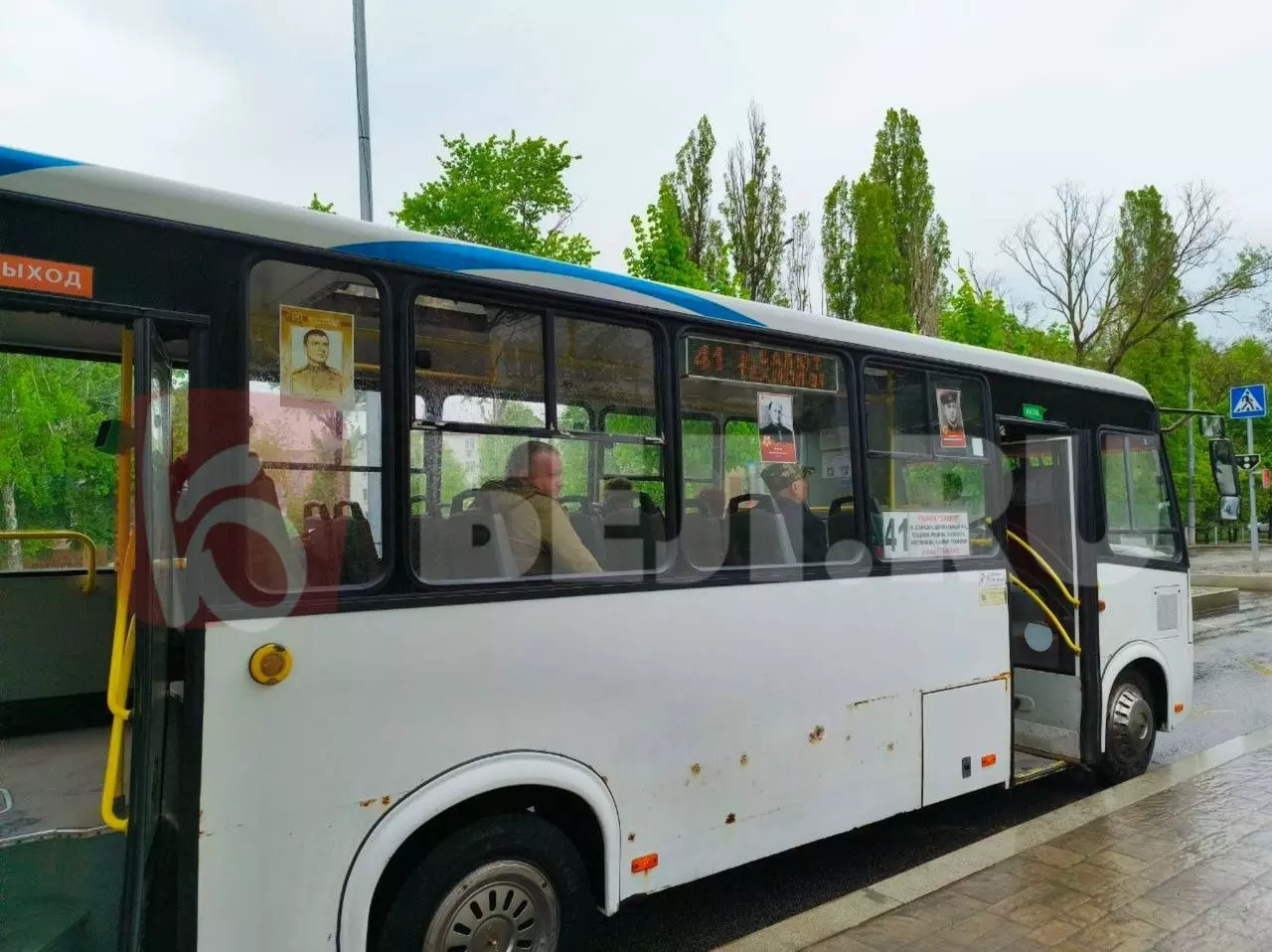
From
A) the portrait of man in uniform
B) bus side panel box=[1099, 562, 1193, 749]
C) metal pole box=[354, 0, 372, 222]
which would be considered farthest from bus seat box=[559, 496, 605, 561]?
metal pole box=[354, 0, 372, 222]

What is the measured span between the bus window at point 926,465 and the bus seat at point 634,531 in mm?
1357

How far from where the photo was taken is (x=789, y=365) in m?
4.30

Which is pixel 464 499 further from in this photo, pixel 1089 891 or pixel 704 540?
pixel 1089 891

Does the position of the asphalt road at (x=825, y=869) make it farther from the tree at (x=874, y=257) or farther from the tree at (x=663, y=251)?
the tree at (x=874, y=257)

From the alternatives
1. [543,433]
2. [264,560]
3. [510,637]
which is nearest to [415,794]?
[510,637]

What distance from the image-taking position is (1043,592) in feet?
19.4

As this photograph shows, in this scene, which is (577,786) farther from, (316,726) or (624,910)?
(624,910)

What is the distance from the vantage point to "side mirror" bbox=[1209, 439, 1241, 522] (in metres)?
6.24

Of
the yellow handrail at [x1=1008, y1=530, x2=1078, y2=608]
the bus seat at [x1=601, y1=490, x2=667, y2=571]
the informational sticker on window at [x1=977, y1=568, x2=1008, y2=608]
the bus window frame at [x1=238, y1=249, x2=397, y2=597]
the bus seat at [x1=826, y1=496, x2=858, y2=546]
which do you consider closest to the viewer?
the bus window frame at [x1=238, y1=249, x2=397, y2=597]

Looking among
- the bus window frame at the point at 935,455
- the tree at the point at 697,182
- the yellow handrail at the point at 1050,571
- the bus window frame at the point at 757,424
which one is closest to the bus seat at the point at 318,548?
the bus window frame at the point at 757,424

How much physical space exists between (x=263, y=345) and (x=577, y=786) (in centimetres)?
185

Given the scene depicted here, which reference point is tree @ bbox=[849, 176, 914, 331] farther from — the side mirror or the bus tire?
the bus tire

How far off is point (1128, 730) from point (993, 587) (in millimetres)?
1726

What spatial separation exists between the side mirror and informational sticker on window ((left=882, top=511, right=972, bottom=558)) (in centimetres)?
242
